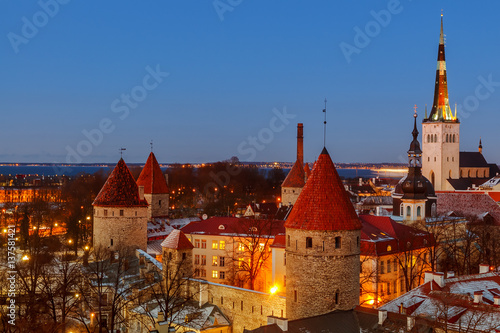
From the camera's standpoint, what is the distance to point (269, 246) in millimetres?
42000

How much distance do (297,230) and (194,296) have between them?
385 inches

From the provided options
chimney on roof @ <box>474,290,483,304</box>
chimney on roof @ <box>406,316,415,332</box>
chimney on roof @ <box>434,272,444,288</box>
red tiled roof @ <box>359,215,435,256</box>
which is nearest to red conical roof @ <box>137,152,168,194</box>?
red tiled roof @ <box>359,215,435,256</box>

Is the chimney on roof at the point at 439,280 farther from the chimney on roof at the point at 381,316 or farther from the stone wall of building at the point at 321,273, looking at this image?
the chimney on roof at the point at 381,316

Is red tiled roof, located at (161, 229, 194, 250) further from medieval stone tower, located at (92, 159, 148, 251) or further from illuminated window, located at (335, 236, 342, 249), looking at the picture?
illuminated window, located at (335, 236, 342, 249)

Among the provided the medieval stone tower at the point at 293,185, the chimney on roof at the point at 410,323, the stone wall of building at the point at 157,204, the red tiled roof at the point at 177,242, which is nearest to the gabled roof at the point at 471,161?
the medieval stone tower at the point at 293,185

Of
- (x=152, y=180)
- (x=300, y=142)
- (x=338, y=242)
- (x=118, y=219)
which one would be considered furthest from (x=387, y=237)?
(x=300, y=142)

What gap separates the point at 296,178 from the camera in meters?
62.3

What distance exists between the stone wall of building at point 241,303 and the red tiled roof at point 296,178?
29585 millimetres

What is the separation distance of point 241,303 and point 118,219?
16.3 metres

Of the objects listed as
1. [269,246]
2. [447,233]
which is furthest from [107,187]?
Result: [447,233]

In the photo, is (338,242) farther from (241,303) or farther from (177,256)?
(177,256)

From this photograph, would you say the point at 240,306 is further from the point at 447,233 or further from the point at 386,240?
the point at 447,233

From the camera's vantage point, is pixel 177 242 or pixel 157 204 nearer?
→ pixel 177 242

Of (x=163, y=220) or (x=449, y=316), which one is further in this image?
(x=163, y=220)
